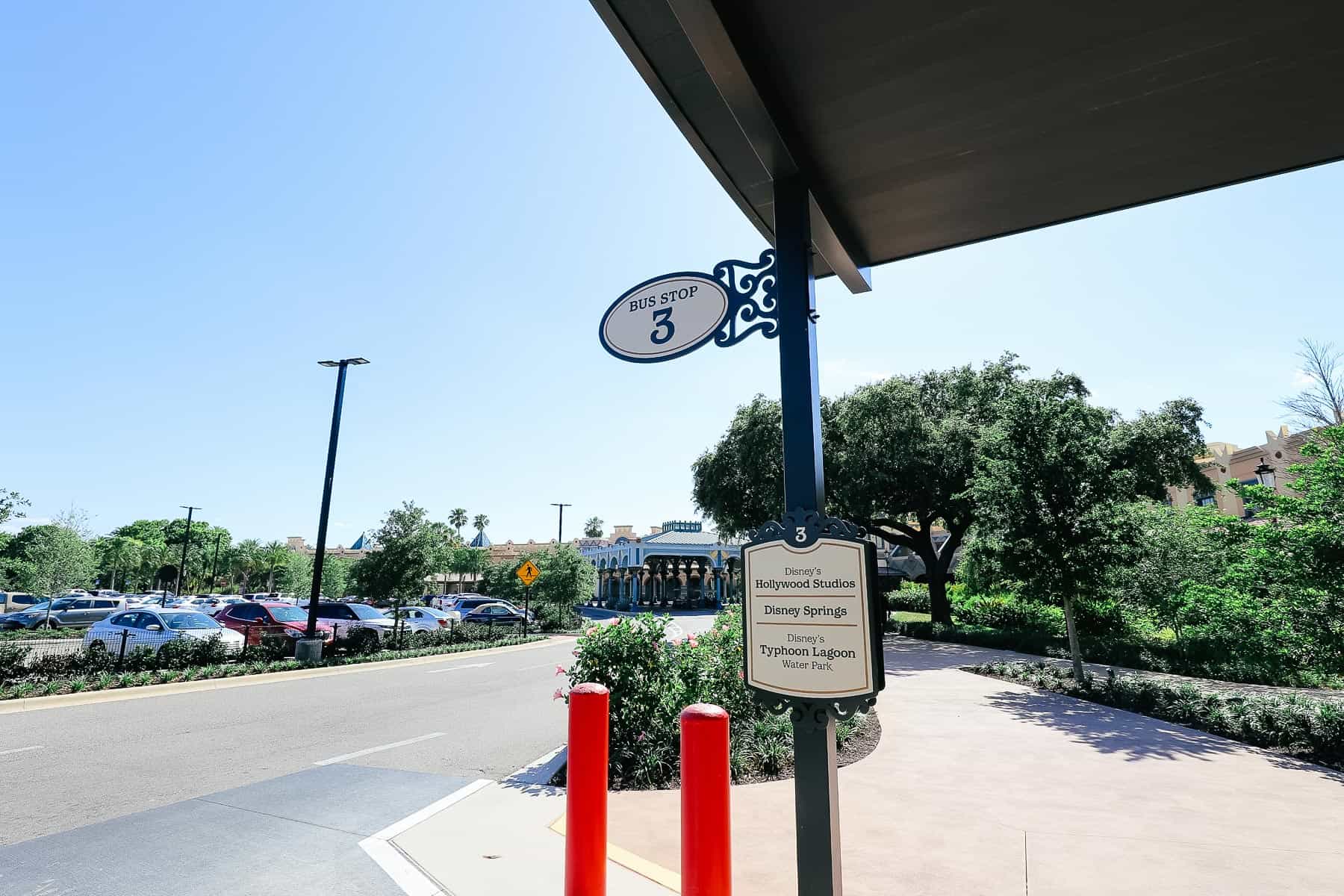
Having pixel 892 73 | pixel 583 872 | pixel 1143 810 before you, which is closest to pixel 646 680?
pixel 583 872

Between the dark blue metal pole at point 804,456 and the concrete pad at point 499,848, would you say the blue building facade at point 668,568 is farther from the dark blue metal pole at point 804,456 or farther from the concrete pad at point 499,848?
the dark blue metal pole at point 804,456

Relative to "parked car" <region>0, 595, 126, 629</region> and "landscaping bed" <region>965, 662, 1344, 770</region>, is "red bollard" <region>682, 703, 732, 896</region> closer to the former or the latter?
"landscaping bed" <region>965, 662, 1344, 770</region>

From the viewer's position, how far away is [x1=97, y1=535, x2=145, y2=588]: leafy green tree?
244 feet

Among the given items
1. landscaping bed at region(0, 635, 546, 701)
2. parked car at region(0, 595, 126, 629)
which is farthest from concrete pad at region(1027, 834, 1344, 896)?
parked car at region(0, 595, 126, 629)

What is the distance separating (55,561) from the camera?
89.9 feet

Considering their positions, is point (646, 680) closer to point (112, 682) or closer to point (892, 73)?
point (892, 73)

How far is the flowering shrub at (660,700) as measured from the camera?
6.30m

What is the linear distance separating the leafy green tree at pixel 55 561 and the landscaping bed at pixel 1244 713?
35934 mm

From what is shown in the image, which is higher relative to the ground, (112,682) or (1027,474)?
(1027,474)

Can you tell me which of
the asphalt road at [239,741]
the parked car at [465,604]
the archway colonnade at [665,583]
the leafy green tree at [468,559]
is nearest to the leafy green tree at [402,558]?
the asphalt road at [239,741]

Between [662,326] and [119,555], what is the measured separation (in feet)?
313

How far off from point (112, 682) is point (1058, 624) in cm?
2683

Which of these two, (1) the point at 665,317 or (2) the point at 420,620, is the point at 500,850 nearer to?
(1) the point at 665,317

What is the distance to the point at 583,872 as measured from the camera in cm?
315
